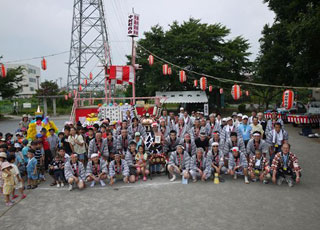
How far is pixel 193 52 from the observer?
23641 millimetres

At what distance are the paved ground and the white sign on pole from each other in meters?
10.2

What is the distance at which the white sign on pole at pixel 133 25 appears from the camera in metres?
13.7

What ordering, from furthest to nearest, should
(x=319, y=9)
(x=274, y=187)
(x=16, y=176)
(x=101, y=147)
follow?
(x=319, y=9), (x=101, y=147), (x=274, y=187), (x=16, y=176)

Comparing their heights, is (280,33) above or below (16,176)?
above

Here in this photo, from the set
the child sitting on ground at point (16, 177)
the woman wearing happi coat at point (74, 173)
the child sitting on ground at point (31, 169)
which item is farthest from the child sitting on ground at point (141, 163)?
the child sitting on ground at point (16, 177)

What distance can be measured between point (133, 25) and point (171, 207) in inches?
460

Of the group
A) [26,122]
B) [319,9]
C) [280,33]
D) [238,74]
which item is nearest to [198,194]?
[26,122]

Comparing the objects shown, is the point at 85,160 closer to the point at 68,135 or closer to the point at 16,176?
the point at 68,135

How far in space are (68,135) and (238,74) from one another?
70.7 ft

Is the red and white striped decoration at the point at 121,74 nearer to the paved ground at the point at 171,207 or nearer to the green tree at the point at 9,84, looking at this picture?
the paved ground at the point at 171,207

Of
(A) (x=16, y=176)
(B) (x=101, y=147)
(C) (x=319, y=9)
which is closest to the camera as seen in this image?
(A) (x=16, y=176)

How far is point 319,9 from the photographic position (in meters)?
11.4

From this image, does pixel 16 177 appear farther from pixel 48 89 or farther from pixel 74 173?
pixel 48 89

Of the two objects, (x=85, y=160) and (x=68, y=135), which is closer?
(x=68, y=135)
